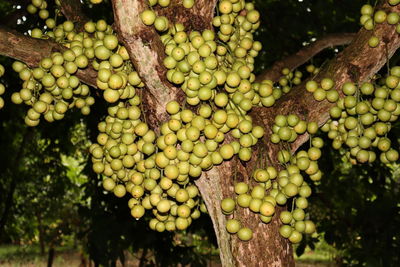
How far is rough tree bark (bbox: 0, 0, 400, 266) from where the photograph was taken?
1522 mm

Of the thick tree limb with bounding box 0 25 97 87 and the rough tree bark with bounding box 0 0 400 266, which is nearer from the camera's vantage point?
the rough tree bark with bounding box 0 0 400 266

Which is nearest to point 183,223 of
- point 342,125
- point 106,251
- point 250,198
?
A: point 250,198

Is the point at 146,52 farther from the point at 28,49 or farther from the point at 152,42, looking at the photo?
the point at 28,49

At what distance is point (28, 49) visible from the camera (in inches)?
66.9

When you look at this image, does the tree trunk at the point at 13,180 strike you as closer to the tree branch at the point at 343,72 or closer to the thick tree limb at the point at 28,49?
the thick tree limb at the point at 28,49

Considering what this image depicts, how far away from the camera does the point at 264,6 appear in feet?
15.3

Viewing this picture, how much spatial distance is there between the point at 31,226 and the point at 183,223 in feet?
30.0

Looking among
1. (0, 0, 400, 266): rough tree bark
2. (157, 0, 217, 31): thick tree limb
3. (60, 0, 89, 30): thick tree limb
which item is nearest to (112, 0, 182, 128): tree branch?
(0, 0, 400, 266): rough tree bark

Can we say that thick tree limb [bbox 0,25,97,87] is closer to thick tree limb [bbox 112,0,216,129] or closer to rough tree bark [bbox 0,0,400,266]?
rough tree bark [bbox 0,0,400,266]

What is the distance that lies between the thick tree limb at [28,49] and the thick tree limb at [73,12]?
1.73 feet

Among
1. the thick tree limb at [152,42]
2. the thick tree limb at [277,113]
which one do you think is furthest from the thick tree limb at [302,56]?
the thick tree limb at [152,42]

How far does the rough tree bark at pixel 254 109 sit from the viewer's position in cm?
152

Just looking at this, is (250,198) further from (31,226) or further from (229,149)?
(31,226)

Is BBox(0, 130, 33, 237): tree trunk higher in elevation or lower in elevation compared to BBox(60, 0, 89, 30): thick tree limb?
lower
